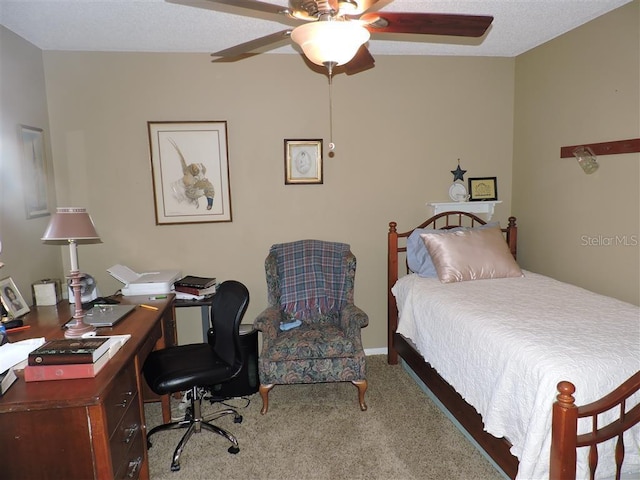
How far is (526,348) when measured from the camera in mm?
1948

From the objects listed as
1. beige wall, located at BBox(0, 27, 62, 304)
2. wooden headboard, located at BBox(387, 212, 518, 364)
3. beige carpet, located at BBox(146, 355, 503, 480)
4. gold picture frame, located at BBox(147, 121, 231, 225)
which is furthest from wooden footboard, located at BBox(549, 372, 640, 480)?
beige wall, located at BBox(0, 27, 62, 304)

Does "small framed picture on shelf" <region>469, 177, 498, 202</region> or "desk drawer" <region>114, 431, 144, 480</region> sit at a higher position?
"small framed picture on shelf" <region>469, 177, 498, 202</region>

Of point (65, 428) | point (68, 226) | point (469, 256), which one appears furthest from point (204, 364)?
point (469, 256)

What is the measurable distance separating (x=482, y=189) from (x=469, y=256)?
3.18 feet

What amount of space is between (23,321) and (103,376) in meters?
1.08

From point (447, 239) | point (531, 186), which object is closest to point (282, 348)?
point (447, 239)

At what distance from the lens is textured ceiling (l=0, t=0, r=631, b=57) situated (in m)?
2.54

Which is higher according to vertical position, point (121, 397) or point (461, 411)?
point (121, 397)

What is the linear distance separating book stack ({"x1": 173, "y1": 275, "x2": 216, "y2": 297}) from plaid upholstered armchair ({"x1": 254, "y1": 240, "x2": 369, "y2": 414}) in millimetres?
438

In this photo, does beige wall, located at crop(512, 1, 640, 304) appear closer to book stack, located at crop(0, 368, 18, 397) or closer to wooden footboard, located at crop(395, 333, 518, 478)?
wooden footboard, located at crop(395, 333, 518, 478)

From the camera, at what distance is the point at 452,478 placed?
227 cm

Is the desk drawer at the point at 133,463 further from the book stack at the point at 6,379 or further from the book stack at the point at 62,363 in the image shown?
the book stack at the point at 6,379

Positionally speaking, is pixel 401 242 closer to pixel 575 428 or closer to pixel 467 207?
pixel 467 207

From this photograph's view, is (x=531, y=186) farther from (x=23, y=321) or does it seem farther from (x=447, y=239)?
(x=23, y=321)
